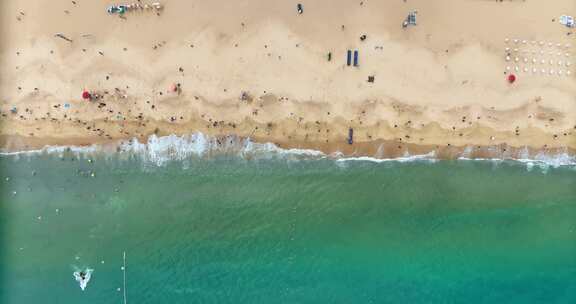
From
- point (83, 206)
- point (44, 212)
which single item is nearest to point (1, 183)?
point (44, 212)

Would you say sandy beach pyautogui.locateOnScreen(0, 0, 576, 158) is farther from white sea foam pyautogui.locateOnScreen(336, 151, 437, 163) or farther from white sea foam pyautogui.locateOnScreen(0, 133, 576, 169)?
white sea foam pyautogui.locateOnScreen(336, 151, 437, 163)

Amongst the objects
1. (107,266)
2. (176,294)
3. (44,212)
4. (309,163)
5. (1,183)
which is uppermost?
(309,163)

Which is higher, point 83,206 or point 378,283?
point 83,206

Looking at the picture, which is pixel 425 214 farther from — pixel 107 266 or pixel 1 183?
pixel 1 183

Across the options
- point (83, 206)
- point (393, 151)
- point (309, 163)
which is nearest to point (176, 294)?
point (83, 206)

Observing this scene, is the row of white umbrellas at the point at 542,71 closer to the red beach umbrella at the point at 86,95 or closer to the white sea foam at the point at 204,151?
the white sea foam at the point at 204,151

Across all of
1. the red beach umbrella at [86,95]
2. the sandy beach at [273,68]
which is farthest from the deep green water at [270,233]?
the red beach umbrella at [86,95]

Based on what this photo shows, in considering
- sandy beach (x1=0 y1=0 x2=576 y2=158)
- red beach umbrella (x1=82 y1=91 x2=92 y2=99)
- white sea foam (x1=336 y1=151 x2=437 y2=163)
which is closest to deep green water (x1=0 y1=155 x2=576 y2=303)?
white sea foam (x1=336 y1=151 x2=437 y2=163)

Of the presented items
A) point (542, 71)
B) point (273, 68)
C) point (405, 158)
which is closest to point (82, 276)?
point (273, 68)
